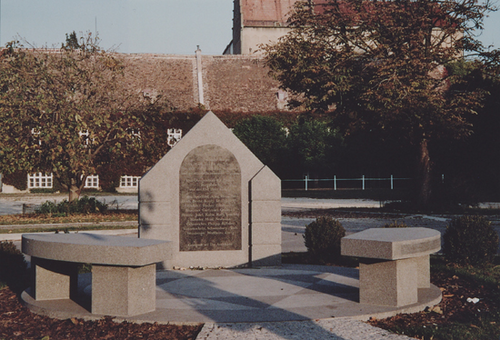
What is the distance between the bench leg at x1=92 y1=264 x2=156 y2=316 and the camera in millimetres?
6680

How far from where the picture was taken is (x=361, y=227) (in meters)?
19.0

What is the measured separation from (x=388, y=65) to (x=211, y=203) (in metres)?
15.6

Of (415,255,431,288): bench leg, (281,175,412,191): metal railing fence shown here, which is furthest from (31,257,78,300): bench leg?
(281,175,412,191): metal railing fence

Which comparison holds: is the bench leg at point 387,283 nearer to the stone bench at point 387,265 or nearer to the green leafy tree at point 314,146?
the stone bench at point 387,265

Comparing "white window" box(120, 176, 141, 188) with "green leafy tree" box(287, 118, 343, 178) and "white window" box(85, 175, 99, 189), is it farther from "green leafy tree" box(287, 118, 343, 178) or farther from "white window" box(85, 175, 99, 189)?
"green leafy tree" box(287, 118, 343, 178)

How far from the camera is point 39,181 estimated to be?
4716 cm

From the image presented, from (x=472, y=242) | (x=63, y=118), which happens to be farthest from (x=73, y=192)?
(x=472, y=242)

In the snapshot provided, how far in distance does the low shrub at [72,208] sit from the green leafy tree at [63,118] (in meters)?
0.76

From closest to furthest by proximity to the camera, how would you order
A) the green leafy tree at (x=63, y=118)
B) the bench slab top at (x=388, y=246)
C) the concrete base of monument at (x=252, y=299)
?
the concrete base of monument at (x=252, y=299)
the bench slab top at (x=388, y=246)
the green leafy tree at (x=63, y=118)

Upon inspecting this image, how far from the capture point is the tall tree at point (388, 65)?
77.4 ft

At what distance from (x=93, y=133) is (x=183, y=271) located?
13.5m

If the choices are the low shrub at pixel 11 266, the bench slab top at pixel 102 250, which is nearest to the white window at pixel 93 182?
the low shrub at pixel 11 266

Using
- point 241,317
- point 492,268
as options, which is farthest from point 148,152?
point 241,317

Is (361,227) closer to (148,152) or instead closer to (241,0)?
(148,152)
